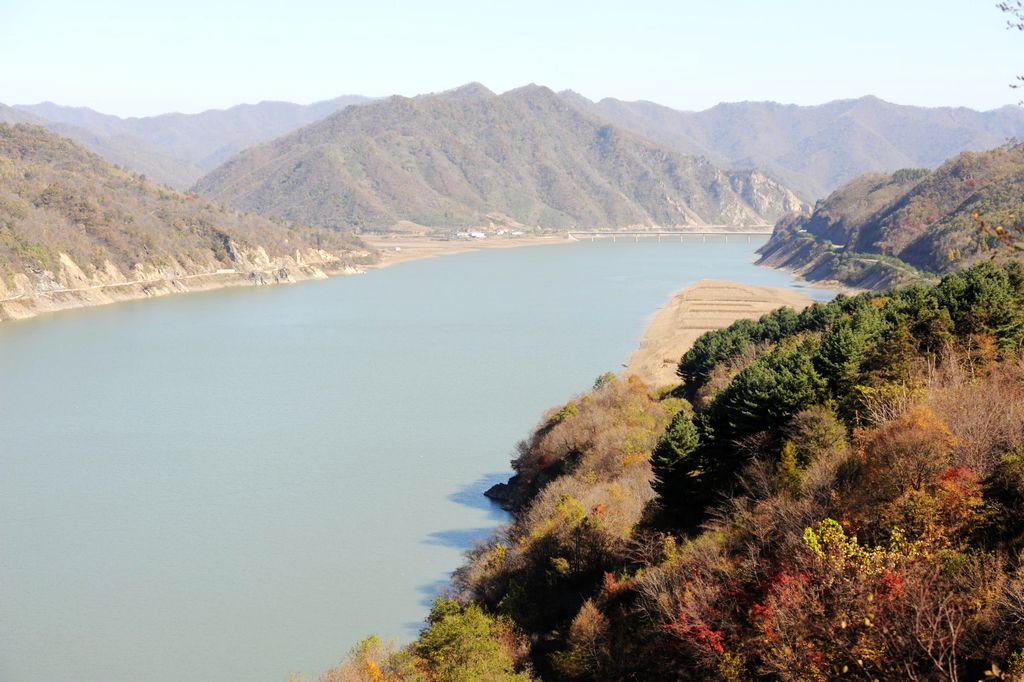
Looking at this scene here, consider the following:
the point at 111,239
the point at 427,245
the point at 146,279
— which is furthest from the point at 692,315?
the point at 427,245

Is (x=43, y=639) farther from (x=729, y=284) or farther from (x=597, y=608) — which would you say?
(x=729, y=284)

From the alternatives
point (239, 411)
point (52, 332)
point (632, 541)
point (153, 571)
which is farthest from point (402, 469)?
point (52, 332)

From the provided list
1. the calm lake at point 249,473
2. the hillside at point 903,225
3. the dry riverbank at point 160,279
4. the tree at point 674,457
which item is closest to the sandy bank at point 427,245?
the dry riverbank at point 160,279

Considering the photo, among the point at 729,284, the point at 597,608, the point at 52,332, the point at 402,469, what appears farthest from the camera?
the point at 729,284

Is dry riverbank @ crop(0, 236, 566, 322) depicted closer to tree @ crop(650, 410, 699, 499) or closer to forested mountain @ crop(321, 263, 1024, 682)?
forested mountain @ crop(321, 263, 1024, 682)

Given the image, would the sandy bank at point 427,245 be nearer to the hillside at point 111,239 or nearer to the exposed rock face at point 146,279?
the hillside at point 111,239

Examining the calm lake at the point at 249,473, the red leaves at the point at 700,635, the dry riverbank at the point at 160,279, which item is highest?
the dry riverbank at the point at 160,279

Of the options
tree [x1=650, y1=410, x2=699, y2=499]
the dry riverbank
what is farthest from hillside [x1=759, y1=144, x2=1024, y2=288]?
the dry riverbank
